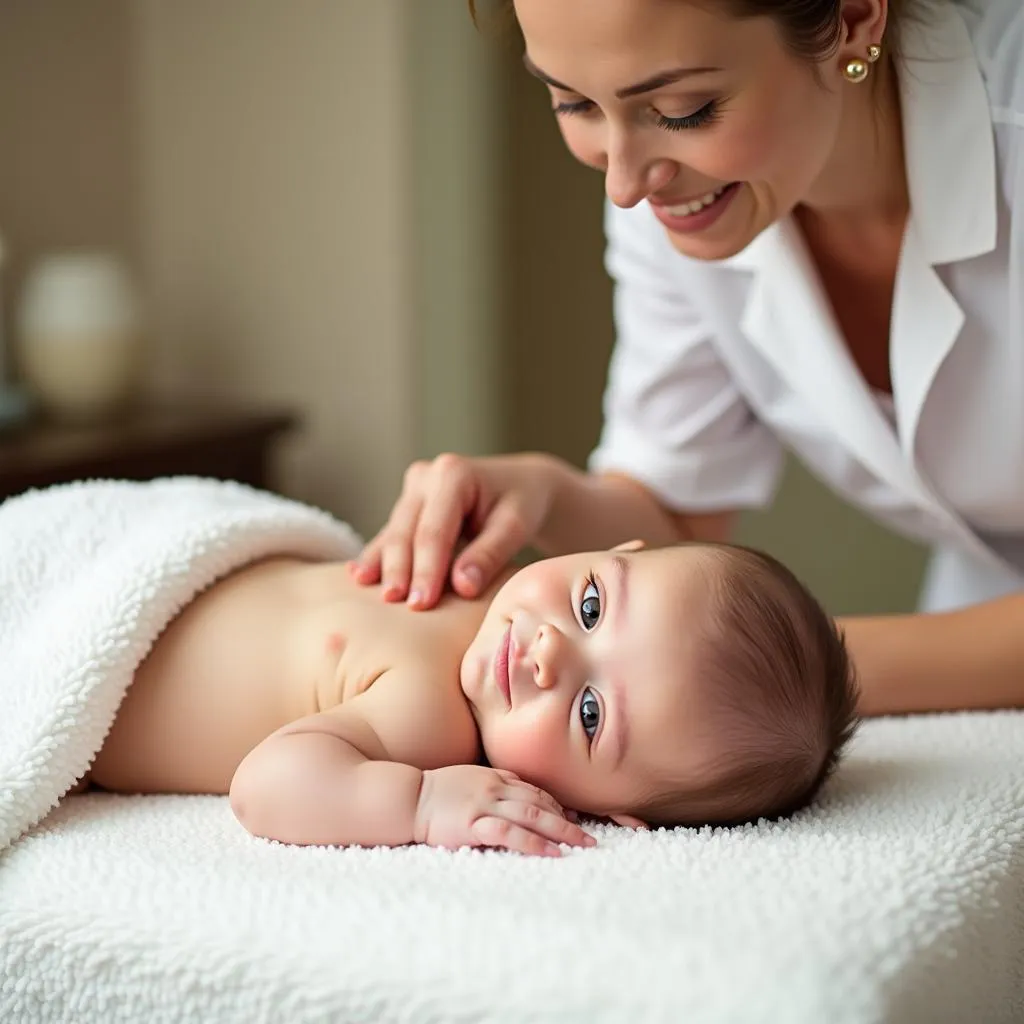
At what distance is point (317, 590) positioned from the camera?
4.45ft

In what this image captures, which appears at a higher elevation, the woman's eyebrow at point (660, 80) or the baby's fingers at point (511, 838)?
the woman's eyebrow at point (660, 80)

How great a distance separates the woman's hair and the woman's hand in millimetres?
501

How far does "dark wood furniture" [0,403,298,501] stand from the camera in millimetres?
2219

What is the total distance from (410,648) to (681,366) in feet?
2.17

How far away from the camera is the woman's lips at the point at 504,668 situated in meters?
1.19

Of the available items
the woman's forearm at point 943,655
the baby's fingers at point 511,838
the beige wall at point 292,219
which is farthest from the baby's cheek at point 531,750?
the beige wall at point 292,219

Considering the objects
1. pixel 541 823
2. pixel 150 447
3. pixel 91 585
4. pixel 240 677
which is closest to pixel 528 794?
pixel 541 823

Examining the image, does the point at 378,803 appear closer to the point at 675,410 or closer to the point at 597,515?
the point at 597,515

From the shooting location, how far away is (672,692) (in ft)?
3.70

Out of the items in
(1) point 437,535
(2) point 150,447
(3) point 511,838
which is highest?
(1) point 437,535

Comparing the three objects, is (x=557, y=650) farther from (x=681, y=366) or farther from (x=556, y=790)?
(x=681, y=366)

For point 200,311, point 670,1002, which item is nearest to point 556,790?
point 670,1002

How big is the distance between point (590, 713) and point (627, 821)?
91mm

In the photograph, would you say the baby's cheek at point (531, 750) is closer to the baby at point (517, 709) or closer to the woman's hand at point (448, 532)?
the baby at point (517, 709)
